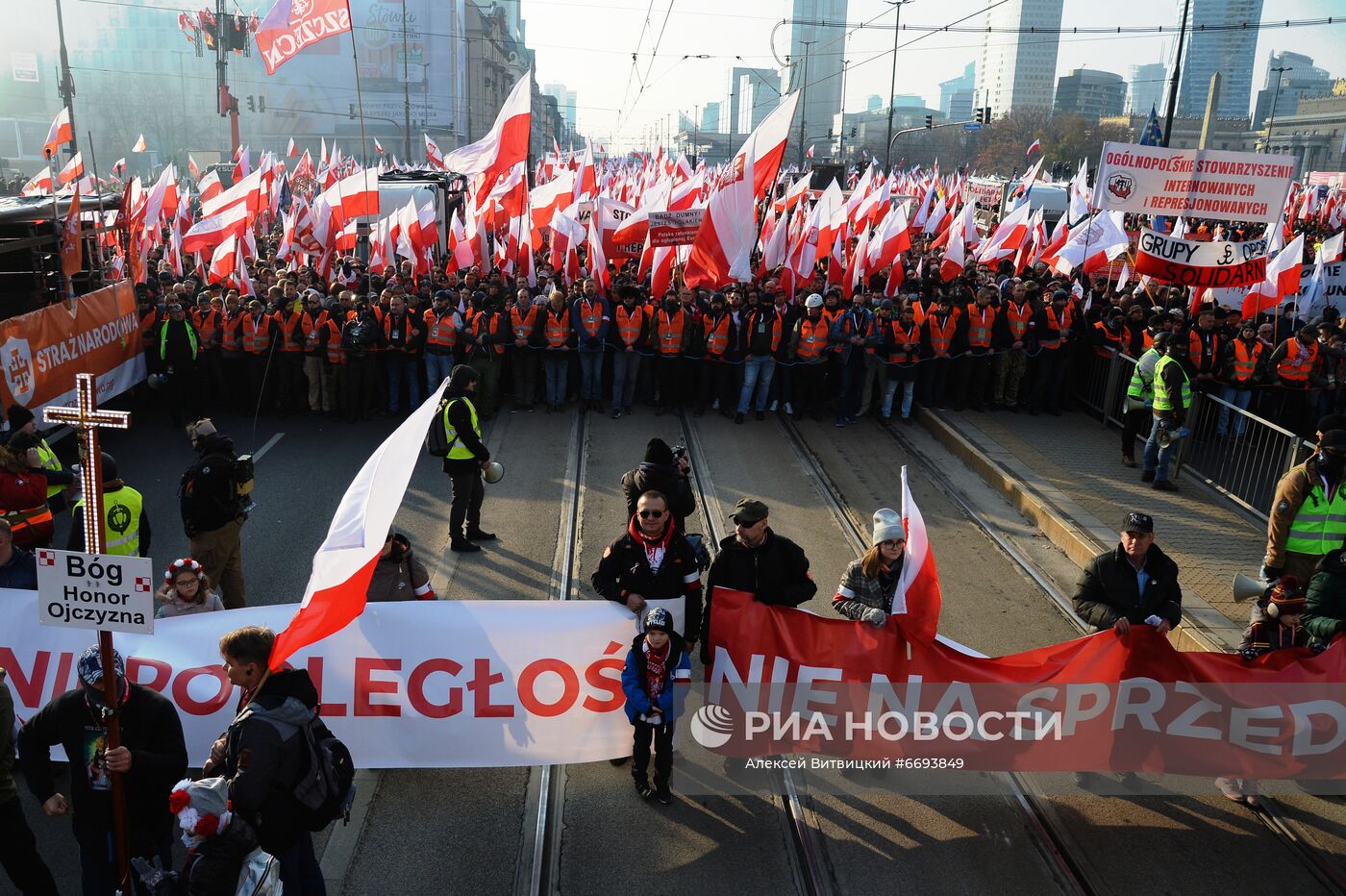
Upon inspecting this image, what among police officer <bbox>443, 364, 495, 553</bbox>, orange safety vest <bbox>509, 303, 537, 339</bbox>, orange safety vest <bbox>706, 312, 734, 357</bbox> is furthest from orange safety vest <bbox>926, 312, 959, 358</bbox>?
police officer <bbox>443, 364, 495, 553</bbox>

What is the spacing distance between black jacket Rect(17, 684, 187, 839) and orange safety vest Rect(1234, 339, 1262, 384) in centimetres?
1194

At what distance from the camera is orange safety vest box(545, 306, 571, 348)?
46.0 ft

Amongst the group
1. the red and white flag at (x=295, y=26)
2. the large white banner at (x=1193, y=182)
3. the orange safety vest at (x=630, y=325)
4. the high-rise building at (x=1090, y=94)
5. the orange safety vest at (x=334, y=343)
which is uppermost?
the high-rise building at (x=1090, y=94)

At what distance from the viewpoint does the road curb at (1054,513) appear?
748 cm

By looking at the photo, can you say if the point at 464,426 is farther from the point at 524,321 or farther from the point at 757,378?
the point at 757,378

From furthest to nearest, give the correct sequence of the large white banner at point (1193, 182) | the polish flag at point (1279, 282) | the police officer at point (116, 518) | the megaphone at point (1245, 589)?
the polish flag at point (1279, 282) < the large white banner at point (1193, 182) < the megaphone at point (1245, 589) < the police officer at point (116, 518)

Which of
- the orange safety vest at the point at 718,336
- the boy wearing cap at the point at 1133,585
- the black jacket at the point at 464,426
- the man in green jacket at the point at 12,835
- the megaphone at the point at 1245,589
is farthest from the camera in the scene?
the orange safety vest at the point at 718,336

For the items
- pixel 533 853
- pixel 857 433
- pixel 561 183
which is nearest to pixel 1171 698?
pixel 533 853

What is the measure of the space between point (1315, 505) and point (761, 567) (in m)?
4.02

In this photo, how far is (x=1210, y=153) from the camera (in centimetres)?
1234

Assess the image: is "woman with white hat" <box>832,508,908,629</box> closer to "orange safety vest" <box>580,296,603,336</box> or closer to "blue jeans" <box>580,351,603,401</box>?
"orange safety vest" <box>580,296,603,336</box>

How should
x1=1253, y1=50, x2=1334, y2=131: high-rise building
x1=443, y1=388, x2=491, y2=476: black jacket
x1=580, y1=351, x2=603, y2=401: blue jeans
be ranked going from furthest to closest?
x1=1253, y1=50, x2=1334, y2=131: high-rise building < x1=580, y1=351, x2=603, y2=401: blue jeans < x1=443, y1=388, x2=491, y2=476: black jacket

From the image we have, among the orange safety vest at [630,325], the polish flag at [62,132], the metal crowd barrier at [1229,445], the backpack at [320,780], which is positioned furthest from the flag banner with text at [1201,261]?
the polish flag at [62,132]

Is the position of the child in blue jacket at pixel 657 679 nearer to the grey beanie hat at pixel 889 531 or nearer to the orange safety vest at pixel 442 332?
the grey beanie hat at pixel 889 531
